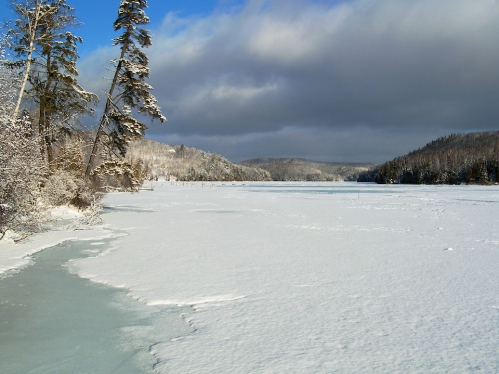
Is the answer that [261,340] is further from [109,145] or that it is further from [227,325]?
[109,145]

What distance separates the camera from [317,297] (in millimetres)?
5812

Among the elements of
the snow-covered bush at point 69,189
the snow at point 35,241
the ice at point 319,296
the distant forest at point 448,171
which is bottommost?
the ice at point 319,296

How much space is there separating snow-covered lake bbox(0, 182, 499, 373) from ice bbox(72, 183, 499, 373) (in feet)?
0.07

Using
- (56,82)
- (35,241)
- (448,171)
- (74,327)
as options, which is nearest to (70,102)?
(56,82)

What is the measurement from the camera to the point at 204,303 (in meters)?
5.65

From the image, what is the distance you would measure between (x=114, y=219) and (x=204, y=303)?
1197cm

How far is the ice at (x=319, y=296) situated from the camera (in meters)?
3.85

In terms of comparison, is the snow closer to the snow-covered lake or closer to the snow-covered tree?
the snow-covered tree

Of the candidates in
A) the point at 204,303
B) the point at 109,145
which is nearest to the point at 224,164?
the point at 109,145

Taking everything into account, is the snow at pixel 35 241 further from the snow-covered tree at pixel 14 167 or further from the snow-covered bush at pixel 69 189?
the snow-covered bush at pixel 69 189

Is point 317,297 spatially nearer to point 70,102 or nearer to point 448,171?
point 70,102

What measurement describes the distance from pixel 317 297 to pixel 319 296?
2.5 inches

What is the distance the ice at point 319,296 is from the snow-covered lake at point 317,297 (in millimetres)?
20

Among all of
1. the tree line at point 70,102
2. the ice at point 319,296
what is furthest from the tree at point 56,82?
the ice at point 319,296
